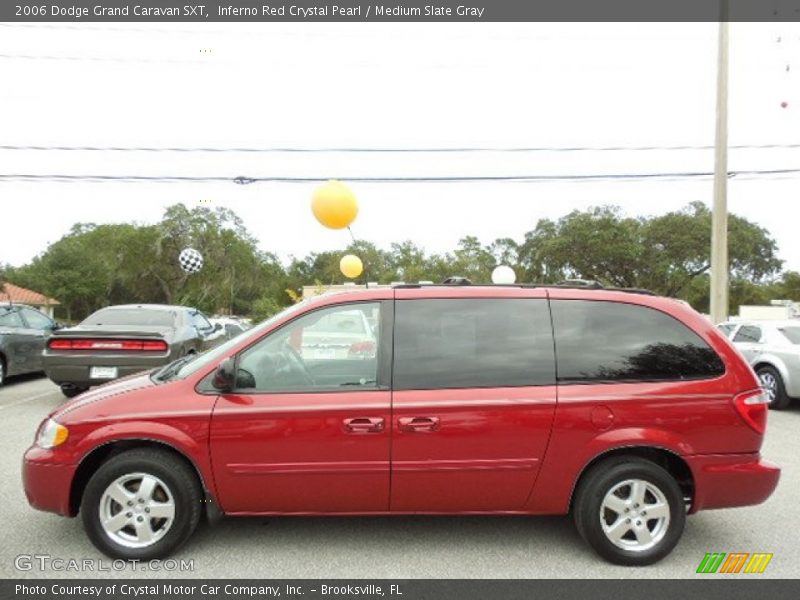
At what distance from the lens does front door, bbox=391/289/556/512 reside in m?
3.27

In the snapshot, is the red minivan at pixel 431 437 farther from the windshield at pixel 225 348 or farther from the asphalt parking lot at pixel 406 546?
the asphalt parking lot at pixel 406 546

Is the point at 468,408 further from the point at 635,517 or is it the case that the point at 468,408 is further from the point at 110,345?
the point at 110,345

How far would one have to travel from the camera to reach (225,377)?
3285mm

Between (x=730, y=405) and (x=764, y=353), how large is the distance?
654cm

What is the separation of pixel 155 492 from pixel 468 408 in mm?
1865

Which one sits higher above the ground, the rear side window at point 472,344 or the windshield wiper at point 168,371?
the rear side window at point 472,344

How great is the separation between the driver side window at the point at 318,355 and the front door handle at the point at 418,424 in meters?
0.29

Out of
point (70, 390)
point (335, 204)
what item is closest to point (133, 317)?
point (70, 390)

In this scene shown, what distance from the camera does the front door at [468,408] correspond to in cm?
327

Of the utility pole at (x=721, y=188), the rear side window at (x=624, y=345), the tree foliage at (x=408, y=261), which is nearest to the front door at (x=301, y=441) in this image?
the rear side window at (x=624, y=345)

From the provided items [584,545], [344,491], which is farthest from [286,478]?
[584,545]

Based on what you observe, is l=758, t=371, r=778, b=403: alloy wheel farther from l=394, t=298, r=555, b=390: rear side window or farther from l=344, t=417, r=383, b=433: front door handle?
l=344, t=417, r=383, b=433: front door handle

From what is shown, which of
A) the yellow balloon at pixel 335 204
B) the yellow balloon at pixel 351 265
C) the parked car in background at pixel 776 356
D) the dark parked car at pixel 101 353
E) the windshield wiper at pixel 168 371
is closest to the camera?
the windshield wiper at pixel 168 371

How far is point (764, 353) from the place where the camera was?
8.77m
